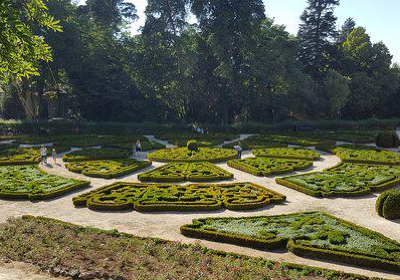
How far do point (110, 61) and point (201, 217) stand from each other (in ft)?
148

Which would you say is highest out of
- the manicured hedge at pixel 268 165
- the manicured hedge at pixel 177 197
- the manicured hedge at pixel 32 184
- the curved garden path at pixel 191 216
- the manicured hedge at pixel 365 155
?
the manicured hedge at pixel 365 155

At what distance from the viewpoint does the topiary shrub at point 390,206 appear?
48.8 feet

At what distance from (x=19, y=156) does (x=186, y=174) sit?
14.8 meters

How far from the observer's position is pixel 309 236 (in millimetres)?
12562

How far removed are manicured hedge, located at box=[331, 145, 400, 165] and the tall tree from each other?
28.9 m

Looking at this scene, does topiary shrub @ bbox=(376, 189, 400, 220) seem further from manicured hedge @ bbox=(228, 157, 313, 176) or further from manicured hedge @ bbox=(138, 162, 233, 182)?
manicured hedge @ bbox=(138, 162, 233, 182)

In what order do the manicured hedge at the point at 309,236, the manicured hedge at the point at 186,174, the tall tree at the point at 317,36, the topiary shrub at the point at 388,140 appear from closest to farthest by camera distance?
the manicured hedge at the point at 309,236, the manicured hedge at the point at 186,174, the topiary shrub at the point at 388,140, the tall tree at the point at 317,36

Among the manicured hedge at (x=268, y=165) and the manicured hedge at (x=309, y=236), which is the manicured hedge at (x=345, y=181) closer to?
the manicured hedge at (x=268, y=165)

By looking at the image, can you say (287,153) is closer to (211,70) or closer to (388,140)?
(388,140)

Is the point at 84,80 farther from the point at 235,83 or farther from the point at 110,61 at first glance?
the point at 235,83

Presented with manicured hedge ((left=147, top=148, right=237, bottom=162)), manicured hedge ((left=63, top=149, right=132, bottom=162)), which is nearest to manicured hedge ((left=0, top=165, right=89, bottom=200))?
manicured hedge ((left=63, top=149, right=132, bottom=162))

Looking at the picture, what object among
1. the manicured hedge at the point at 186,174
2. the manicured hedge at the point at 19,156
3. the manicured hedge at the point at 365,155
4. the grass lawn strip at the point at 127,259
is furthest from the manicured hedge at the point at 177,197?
the manicured hedge at the point at 365,155

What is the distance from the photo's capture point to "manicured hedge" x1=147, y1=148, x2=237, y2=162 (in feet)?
90.4

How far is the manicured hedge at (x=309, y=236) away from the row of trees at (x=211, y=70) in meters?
36.5
